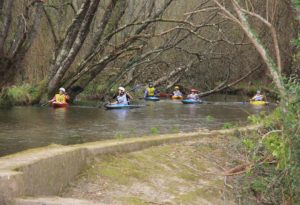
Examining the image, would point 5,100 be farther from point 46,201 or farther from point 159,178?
point 46,201

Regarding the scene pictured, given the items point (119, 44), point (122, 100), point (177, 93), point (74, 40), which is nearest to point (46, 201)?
point (74, 40)

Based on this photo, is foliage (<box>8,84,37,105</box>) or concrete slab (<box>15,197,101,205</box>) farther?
foliage (<box>8,84,37,105</box>)

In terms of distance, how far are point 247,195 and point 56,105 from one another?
17.1 m

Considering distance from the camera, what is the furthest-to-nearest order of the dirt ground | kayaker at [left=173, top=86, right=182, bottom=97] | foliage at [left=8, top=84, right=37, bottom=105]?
kayaker at [left=173, top=86, right=182, bottom=97] → foliage at [left=8, top=84, right=37, bottom=105] → the dirt ground

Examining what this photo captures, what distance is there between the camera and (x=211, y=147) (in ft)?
32.2

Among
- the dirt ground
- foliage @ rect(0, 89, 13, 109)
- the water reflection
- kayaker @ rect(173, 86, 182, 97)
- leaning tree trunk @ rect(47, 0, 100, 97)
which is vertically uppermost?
leaning tree trunk @ rect(47, 0, 100, 97)

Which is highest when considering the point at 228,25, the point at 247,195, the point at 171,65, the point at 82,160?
the point at 228,25

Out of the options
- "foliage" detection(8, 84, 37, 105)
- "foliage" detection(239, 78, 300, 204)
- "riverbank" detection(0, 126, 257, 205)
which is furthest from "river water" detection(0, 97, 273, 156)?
"foliage" detection(239, 78, 300, 204)

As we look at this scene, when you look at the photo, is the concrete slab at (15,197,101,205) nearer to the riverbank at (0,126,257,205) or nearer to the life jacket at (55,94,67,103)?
the riverbank at (0,126,257,205)

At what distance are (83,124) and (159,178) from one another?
10.9 m

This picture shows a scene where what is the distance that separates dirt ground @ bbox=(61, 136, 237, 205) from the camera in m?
6.67

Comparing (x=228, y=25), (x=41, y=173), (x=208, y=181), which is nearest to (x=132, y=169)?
(x=208, y=181)

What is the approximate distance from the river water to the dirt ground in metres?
2.77

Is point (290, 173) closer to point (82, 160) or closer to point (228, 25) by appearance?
point (82, 160)
